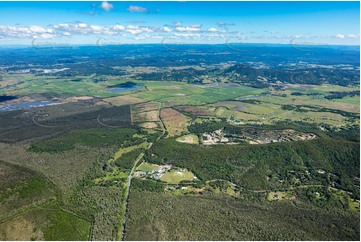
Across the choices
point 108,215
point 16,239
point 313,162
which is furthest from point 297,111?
point 16,239

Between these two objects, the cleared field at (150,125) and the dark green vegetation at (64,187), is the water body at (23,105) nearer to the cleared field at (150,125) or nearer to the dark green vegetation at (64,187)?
the dark green vegetation at (64,187)

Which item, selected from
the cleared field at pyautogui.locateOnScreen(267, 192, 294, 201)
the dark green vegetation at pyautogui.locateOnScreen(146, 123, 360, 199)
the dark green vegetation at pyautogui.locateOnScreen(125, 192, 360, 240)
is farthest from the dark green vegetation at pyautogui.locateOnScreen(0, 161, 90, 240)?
the cleared field at pyautogui.locateOnScreen(267, 192, 294, 201)

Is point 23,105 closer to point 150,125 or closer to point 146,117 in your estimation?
point 146,117

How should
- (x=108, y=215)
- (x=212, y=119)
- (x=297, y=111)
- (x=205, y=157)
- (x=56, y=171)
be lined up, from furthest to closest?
1. (x=297, y=111)
2. (x=212, y=119)
3. (x=205, y=157)
4. (x=56, y=171)
5. (x=108, y=215)

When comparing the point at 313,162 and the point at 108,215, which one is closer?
the point at 108,215

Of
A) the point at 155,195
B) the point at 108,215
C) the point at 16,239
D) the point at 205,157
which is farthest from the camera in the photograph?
the point at 205,157

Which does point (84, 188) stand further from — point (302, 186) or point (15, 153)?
point (302, 186)

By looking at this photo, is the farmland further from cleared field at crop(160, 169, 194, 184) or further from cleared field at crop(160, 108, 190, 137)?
cleared field at crop(160, 108, 190, 137)
